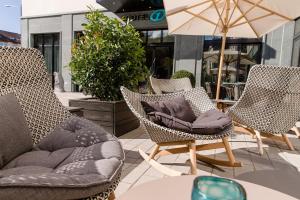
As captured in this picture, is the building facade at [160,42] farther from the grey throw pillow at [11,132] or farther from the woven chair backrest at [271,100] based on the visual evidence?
the grey throw pillow at [11,132]

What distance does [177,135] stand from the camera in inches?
83.0

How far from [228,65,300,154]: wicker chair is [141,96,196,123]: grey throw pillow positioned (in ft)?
2.42

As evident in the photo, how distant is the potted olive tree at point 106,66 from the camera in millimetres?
3508

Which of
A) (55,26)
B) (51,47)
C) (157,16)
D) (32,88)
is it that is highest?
(157,16)

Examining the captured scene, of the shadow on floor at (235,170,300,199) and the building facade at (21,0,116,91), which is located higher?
the building facade at (21,0,116,91)

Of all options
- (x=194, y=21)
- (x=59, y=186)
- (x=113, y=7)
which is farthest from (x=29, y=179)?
(x=113, y=7)

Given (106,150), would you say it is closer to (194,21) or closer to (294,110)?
(294,110)

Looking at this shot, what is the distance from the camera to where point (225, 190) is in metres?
0.78

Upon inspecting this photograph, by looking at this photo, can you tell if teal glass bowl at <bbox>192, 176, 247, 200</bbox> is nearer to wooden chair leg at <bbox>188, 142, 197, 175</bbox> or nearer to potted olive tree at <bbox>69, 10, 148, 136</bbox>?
wooden chair leg at <bbox>188, 142, 197, 175</bbox>

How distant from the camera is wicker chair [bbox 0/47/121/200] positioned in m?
1.86

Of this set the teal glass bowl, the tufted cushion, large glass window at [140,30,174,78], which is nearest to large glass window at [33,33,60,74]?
large glass window at [140,30,174,78]

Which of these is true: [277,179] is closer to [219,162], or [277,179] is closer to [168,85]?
[219,162]

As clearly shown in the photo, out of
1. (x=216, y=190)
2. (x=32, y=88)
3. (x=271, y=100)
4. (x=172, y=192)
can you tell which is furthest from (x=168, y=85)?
(x=216, y=190)

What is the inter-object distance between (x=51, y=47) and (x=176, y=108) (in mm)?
12336
